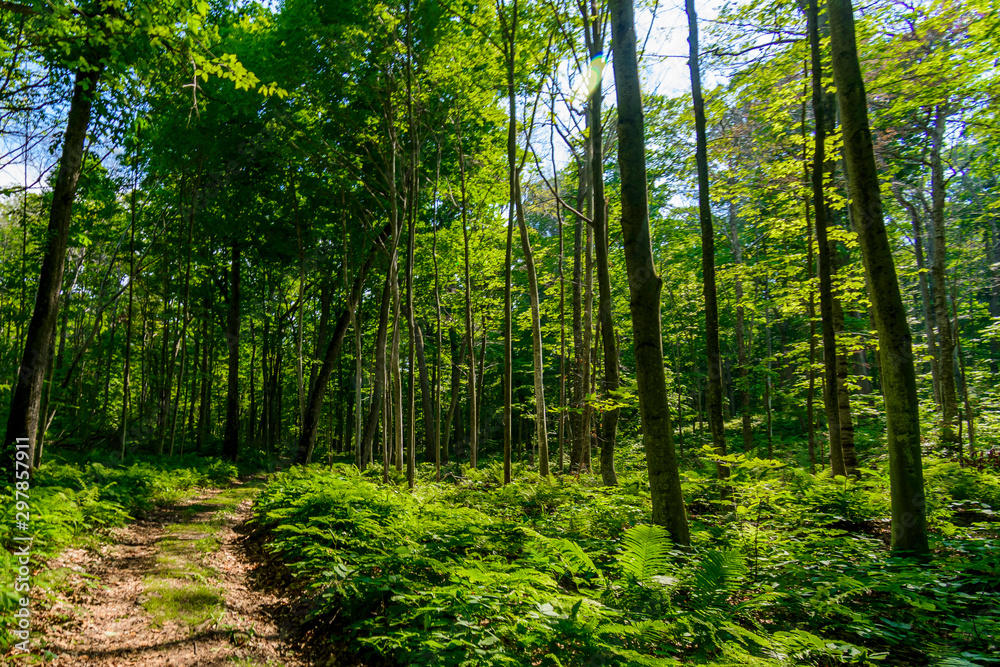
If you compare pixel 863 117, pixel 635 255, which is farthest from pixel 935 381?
pixel 635 255

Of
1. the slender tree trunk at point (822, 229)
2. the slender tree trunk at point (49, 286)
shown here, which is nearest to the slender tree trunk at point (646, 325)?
the slender tree trunk at point (822, 229)

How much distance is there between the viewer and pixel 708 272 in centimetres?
789

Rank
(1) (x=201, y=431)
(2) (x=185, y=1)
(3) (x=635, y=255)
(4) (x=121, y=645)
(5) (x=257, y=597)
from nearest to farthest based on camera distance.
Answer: (4) (x=121, y=645) < (3) (x=635, y=255) < (5) (x=257, y=597) < (2) (x=185, y=1) < (1) (x=201, y=431)

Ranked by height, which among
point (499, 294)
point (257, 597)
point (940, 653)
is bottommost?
point (257, 597)

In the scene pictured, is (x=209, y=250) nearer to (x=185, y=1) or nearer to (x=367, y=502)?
(x=185, y=1)

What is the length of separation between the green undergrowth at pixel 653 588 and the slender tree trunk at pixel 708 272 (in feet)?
4.27

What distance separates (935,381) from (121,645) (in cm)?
1973

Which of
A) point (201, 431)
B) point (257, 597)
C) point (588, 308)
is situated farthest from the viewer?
point (201, 431)

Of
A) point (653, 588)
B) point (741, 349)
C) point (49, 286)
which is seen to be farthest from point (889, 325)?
point (741, 349)

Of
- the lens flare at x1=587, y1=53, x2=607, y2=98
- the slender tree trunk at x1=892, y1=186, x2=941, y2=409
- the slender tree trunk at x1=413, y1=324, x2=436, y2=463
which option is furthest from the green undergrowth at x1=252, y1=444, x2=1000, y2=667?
the slender tree trunk at x1=413, y1=324, x2=436, y2=463

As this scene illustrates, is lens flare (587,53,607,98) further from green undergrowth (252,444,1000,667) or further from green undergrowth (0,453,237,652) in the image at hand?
green undergrowth (0,453,237,652)

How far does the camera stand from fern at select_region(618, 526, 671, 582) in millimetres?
3518

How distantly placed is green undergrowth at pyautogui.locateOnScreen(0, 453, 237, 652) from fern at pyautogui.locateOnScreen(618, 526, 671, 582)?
4.43m

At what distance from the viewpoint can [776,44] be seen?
870 centimetres
